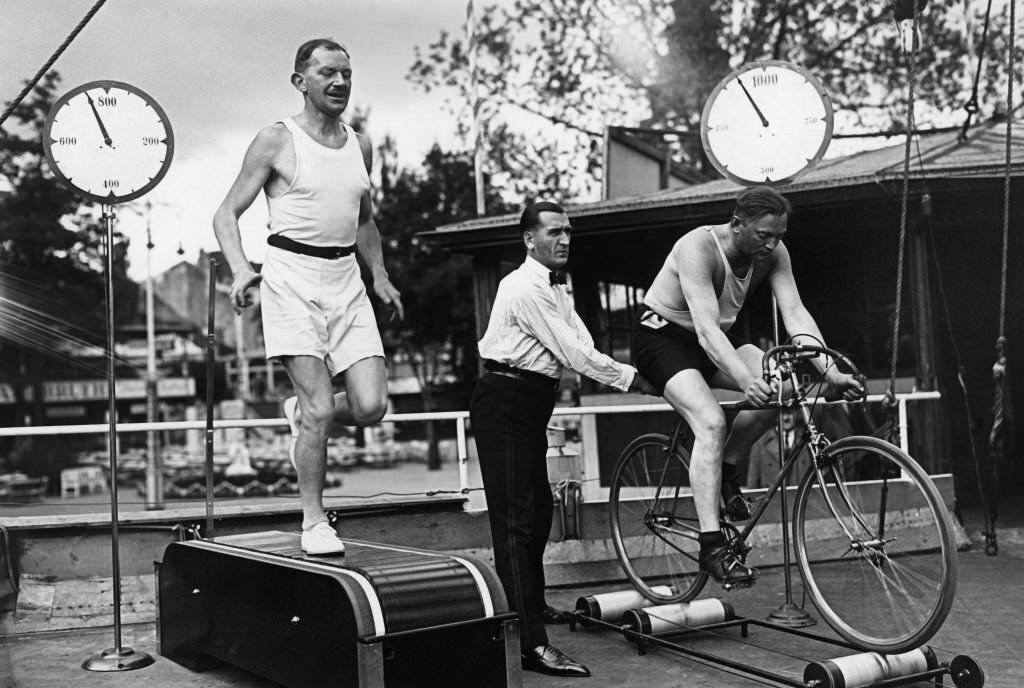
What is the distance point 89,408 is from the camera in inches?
2109

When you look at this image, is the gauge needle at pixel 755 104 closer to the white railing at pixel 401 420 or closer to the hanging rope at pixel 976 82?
the hanging rope at pixel 976 82

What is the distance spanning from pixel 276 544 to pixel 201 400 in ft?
176

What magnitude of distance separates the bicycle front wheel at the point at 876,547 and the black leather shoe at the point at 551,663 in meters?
1.02

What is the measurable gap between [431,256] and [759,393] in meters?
27.7

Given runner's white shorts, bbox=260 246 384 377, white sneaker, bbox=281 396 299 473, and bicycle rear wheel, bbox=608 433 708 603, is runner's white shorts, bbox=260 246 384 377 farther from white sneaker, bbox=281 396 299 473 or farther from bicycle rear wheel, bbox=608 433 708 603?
bicycle rear wheel, bbox=608 433 708 603

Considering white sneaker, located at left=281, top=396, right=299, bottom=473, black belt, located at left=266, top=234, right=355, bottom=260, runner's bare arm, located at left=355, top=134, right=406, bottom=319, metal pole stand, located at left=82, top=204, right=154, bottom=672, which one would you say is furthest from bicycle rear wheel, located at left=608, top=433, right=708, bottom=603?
metal pole stand, located at left=82, top=204, right=154, bottom=672

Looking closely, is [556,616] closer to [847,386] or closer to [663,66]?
[847,386]

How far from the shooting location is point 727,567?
479 cm

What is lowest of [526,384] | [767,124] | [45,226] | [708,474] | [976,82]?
[708,474]

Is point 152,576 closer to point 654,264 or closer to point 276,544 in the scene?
point 276,544

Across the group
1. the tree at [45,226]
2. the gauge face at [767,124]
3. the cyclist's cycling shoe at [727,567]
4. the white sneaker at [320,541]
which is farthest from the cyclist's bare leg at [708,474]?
A: the tree at [45,226]

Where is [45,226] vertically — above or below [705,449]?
above

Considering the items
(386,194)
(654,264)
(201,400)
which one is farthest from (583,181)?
(201,400)

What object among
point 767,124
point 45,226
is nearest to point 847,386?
point 767,124
